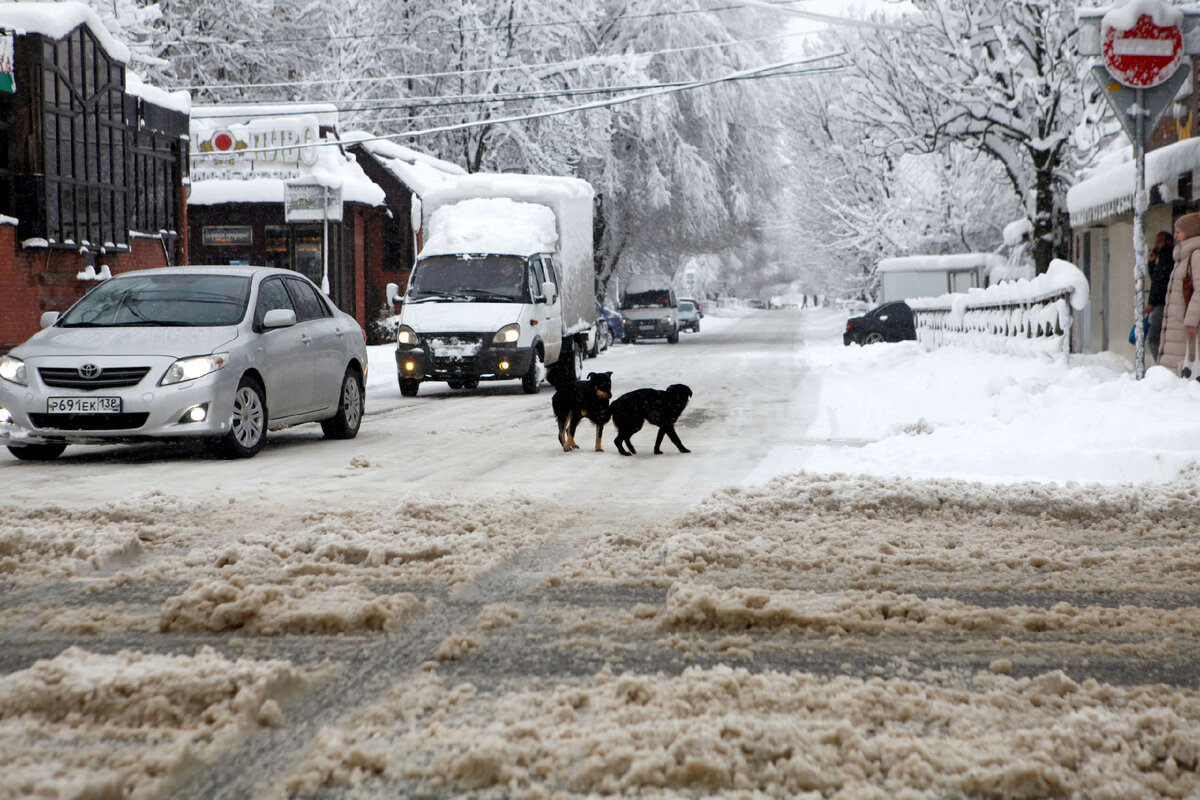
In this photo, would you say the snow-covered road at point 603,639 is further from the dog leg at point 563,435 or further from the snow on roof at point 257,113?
the snow on roof at point 257,113

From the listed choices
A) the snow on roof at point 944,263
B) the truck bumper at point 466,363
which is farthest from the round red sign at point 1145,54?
the snow on roof at point 944,263

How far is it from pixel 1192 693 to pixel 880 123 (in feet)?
88.0

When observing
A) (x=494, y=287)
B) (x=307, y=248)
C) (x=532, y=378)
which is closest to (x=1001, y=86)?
(x=494, y=287)

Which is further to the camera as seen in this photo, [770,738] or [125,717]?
[125,717]

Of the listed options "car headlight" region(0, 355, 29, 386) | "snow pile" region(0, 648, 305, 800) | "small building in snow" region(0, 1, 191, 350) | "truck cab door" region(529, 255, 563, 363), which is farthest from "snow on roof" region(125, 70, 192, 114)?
"snow pile" region(0, 648, 305, 800)

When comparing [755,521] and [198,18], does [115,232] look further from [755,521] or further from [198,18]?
[198,18]

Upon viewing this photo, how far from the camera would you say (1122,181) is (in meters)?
17.9

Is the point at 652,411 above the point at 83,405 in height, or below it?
below

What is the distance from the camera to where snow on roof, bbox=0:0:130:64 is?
20125mm

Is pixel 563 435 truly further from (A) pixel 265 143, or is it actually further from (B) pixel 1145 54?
(A) pixel 265 143

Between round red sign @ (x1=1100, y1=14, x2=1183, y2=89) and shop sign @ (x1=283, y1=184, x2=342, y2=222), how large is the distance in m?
13.1

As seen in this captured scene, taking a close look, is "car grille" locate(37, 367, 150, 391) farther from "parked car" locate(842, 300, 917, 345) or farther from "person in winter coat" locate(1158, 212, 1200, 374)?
"parked car" locate(842, 300, 917, 345)

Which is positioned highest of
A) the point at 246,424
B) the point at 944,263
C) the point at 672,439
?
the point at 944,263

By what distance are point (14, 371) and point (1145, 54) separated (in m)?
9.79
